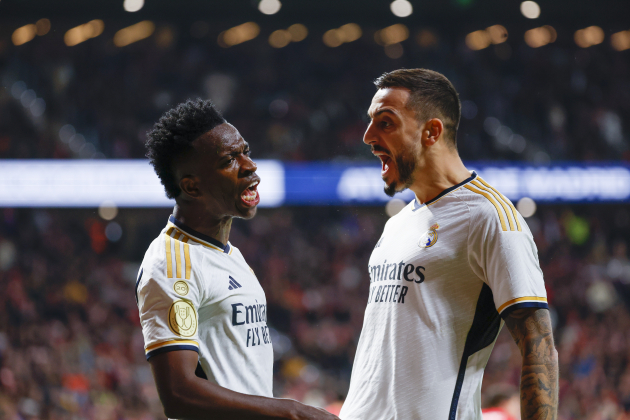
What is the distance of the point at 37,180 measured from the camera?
12.5m

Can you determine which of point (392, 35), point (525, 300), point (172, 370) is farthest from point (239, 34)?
point (525, 300)

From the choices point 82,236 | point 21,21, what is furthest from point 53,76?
point 82,236

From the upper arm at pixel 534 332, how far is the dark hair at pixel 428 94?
83 centimetres

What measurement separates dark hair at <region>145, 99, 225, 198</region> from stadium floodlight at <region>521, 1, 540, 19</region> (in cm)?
1357

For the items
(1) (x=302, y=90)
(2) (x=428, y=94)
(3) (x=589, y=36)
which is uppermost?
(3) (x=589, y=36)

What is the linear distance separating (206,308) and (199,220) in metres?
0.39

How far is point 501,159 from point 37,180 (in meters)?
10.4

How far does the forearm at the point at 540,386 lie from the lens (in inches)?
77.4

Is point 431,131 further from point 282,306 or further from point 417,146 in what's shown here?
point 282,306

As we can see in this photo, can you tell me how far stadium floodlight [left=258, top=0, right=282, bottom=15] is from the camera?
1427 cm

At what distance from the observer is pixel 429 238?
7.65 ft

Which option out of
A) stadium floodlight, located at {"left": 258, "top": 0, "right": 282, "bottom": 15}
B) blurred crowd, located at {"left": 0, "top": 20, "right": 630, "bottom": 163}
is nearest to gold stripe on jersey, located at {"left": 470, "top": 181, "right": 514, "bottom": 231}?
blurred crowd, located at {"left": 0, "top": 20, "right": 630, "bottom": 163}

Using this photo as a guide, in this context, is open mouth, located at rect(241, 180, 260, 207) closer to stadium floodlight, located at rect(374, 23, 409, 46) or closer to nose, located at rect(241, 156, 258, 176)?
nose, located at rect(241, 156, 258, 176)

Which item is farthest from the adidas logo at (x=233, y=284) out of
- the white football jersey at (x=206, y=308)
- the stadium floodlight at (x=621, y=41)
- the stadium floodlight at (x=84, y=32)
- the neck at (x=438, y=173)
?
the stadium floodlight at (x=621, y=41)
